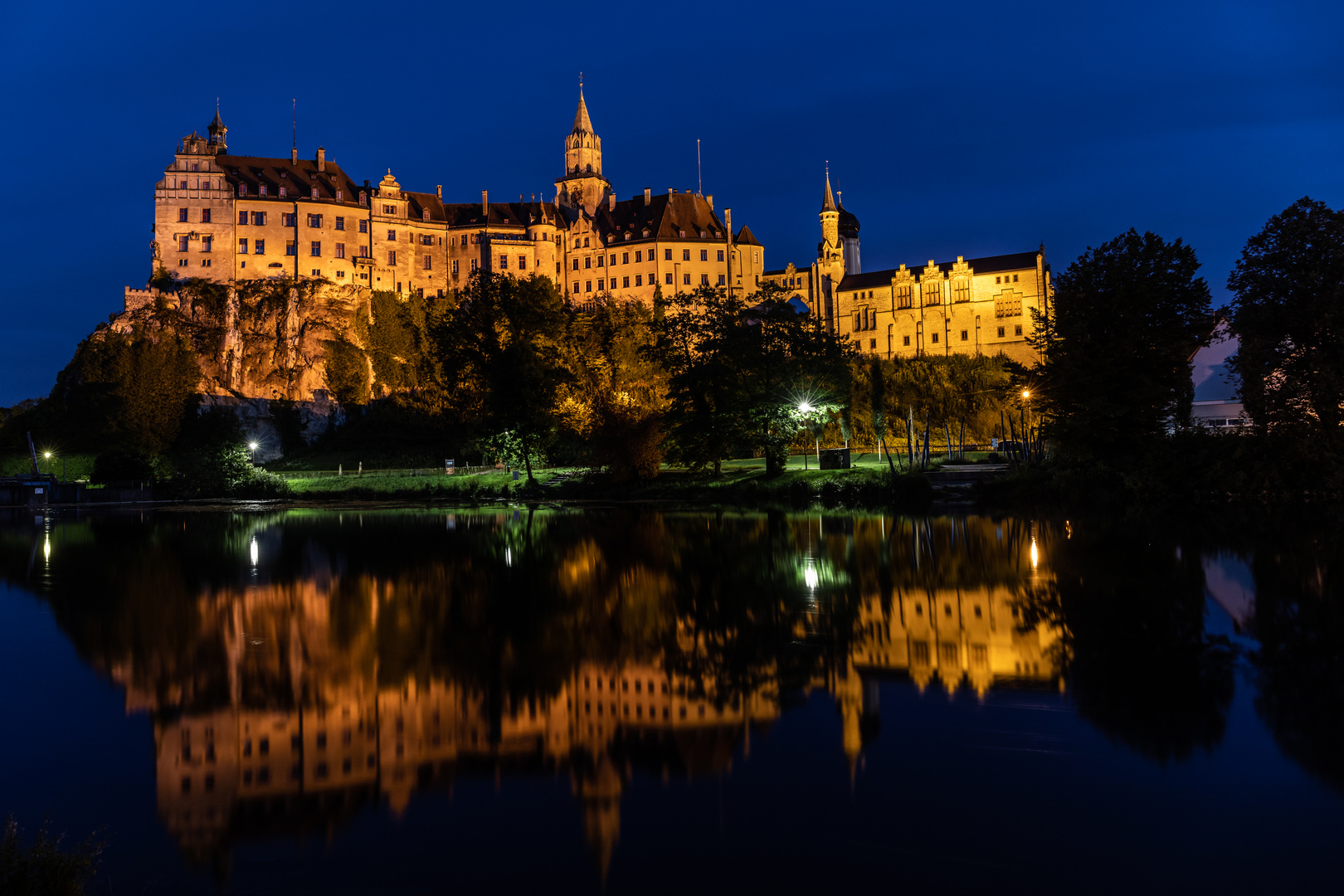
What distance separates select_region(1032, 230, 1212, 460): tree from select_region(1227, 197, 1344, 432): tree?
224 centimetres

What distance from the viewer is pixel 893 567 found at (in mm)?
16328

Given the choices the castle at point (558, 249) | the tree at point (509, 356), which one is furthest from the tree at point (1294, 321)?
the castle at point (558, 249)

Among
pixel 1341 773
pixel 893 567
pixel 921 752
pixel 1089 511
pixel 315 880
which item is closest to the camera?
pixel 315 880

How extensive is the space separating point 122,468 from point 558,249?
55.8 metres

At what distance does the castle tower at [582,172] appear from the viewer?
386 ft

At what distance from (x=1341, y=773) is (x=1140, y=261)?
107ft

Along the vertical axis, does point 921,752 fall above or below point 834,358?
below

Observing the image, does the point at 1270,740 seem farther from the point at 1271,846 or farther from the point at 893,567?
the point at 893,567

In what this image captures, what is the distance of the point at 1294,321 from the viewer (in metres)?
30.5

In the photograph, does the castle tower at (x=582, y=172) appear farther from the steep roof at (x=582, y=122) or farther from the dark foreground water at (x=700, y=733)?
the dark foreground water at (x=700, y=733)

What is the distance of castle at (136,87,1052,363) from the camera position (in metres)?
96.2

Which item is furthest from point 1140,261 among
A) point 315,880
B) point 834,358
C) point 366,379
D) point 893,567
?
point 366,379

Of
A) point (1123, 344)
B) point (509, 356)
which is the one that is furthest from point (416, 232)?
point (1123, 344)

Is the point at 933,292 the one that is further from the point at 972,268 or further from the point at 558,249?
the point at 558,249
